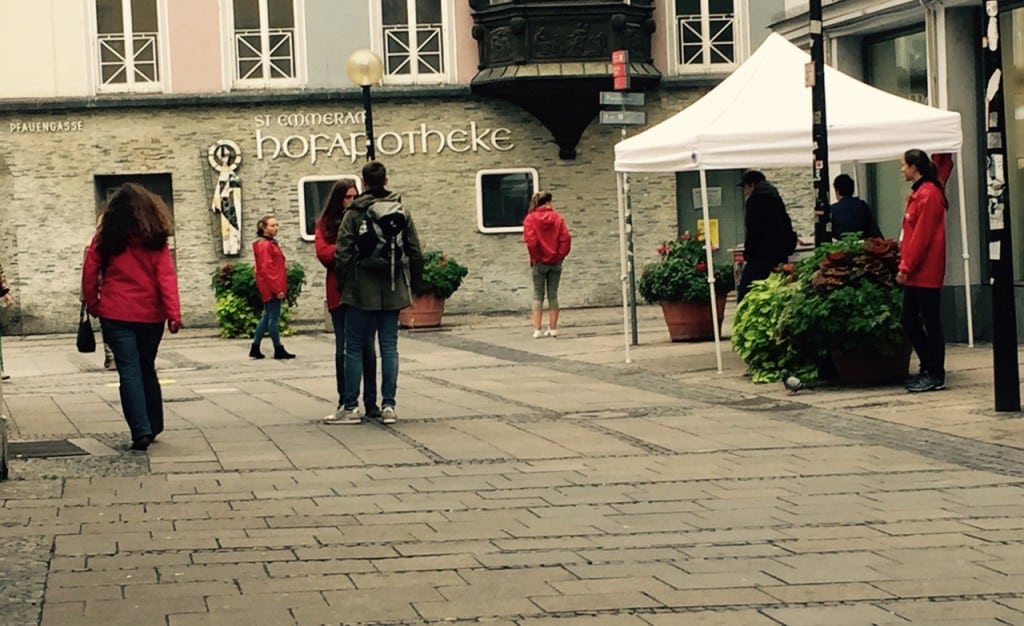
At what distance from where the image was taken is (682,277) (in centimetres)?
1973

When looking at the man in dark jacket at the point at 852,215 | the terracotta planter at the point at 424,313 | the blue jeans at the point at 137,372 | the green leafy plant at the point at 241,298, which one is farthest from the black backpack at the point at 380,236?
the terracotta planter at the point at 424,313

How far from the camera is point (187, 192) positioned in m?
30.2

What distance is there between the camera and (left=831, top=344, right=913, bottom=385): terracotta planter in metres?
14.3

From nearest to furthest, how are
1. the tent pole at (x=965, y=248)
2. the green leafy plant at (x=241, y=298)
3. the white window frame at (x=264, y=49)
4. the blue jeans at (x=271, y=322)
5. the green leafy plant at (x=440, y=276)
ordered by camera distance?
the tent pole at (x=965, y=248)
the blue jeans at (x=271, y=322)
the green leafy plant at (x=241, y=298)
the green leafy plant at (x=440, y=276)
the white window frame at (x=264, y=49)

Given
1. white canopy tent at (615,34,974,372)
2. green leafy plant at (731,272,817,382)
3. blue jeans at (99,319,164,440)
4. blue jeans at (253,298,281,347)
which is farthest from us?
blue jeans at (253,298,281,347)

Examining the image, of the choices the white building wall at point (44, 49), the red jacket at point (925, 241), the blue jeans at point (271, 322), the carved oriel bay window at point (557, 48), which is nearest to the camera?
the red jacket at point (925, 241)

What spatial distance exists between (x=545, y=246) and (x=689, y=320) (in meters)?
2.94

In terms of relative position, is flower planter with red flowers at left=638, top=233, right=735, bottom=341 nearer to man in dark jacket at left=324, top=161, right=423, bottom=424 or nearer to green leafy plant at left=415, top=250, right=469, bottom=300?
green leafy plant at left=415, top=250, right=469, bottom=300

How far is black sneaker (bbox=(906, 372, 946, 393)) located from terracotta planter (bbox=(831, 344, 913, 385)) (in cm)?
49

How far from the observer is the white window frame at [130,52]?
2986 centimetres

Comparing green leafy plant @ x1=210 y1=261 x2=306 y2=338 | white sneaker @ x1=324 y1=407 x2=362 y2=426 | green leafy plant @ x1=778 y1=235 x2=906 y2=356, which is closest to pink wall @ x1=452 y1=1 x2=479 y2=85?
green leafy plant @ x1=210 y1=261 x2=306 y2=338

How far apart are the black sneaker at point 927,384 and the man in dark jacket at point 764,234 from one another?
3323 mm

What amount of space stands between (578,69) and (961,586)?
23334mm

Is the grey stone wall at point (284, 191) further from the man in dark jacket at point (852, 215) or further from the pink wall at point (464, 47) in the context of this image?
the man in dark jacket at point (852, 215)
